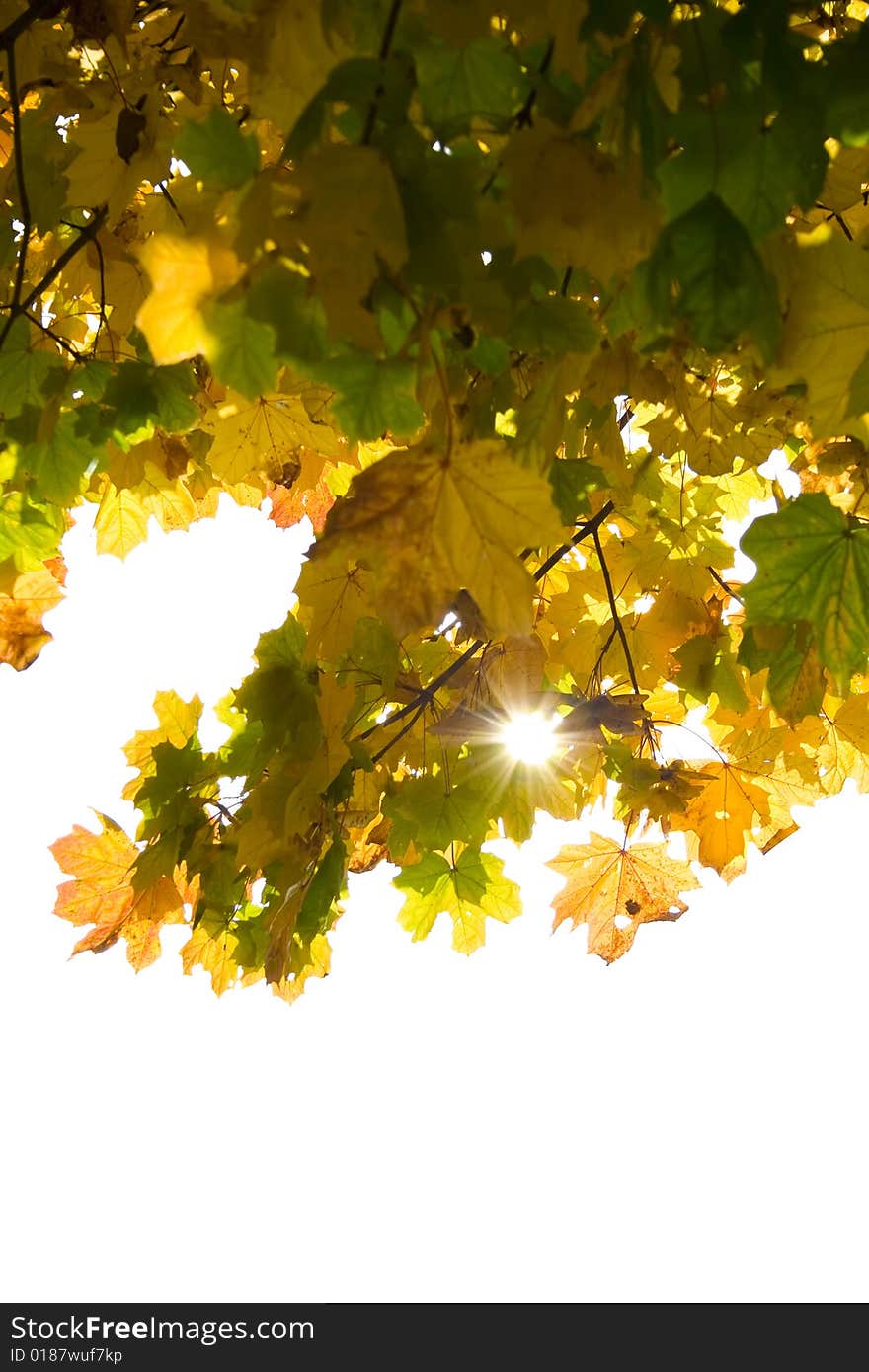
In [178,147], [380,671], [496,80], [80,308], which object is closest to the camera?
[178,147]

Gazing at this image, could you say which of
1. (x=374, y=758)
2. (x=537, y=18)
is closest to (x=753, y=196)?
(x=537, y=18)

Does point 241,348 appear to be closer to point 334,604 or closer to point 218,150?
point 218,150

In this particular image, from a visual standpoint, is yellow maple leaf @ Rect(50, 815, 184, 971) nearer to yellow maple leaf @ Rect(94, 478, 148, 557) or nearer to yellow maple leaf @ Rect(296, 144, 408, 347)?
yellow maple leaf @ Rect(94, 478, 148, 557)

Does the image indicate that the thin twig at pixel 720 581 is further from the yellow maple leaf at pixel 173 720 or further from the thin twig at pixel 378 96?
the thin twig at pixel 378 96

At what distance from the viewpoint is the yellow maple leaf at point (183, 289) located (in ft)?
2.80

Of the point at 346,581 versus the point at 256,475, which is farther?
the point at 256,475

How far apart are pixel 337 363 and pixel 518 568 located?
0.28m

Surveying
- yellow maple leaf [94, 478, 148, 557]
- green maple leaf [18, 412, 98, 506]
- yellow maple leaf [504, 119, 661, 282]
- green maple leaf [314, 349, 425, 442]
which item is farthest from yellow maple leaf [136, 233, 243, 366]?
yellow maple leaf [94, 478, 148, 557]

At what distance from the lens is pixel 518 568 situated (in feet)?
3.28

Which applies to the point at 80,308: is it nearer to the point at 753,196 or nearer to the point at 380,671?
the point at 380,671

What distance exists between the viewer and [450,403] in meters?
1.19

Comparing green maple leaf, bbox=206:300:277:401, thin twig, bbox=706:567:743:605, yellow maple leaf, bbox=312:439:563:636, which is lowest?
yellow maple leaf, bbox=312:439:563:636

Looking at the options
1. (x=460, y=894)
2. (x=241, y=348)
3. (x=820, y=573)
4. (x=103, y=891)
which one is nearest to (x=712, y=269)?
(x=241, y=348)

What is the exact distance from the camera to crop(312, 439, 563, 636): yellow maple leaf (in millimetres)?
991
